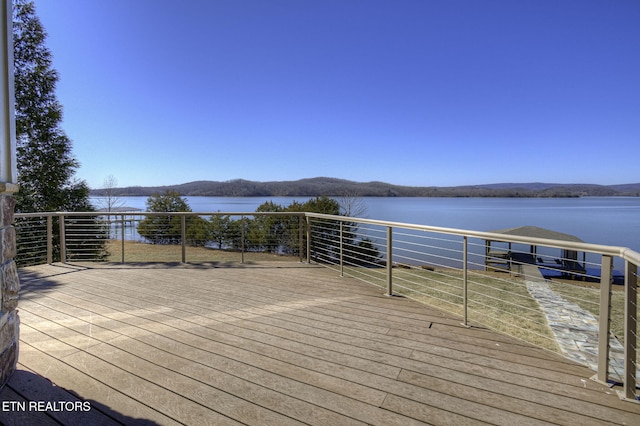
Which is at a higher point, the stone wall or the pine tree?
the pine tree

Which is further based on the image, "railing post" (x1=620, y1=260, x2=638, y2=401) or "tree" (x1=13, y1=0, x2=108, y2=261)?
"tree" (x1=13, y1=0, x2=108, y2=261)

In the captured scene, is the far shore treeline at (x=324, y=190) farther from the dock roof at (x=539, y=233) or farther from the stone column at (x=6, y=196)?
the stone column at (x=6, y=196)

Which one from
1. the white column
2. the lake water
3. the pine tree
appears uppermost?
the pine tree

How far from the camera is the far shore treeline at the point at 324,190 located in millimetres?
16719

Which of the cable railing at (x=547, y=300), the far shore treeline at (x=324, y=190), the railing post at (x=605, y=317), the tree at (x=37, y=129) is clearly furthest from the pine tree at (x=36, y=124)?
the railing post at (x=605, y=317)

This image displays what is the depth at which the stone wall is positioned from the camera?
66.3 inches

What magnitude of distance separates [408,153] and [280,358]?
20.3m

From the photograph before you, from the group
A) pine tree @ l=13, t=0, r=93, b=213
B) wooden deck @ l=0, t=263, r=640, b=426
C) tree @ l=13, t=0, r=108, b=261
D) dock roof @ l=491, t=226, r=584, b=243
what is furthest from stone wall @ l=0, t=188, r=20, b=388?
dock roof @ l=491, t=226, r=584, b=243

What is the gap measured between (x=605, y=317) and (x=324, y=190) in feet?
51.8

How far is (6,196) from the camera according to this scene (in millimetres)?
1780

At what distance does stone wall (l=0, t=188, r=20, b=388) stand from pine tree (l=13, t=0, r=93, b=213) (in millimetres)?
9269

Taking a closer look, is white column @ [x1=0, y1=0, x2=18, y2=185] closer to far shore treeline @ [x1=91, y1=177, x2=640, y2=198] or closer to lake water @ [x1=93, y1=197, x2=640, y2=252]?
lake water @ [x1=93, y1=197, x2=640, y2=252]

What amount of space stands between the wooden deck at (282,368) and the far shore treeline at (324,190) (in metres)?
10.7

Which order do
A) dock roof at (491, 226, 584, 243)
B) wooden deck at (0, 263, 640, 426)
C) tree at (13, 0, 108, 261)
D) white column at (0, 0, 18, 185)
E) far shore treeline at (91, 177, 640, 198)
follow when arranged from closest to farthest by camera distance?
1. wooden deck at (0, 263, 640, 426)
2. white column at (0, 0, 18, 185)
3. tree at (13, 0, 108, 261)
4. dock roof at (491, 226, 584, 243)
5. far shore treeline at (91, 177, 640, 198)
